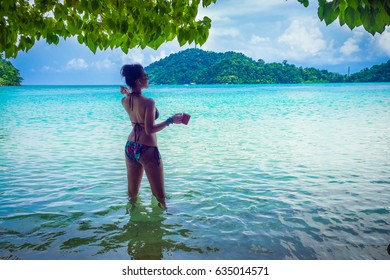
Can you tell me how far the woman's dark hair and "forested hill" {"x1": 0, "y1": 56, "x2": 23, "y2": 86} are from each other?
11785 cm

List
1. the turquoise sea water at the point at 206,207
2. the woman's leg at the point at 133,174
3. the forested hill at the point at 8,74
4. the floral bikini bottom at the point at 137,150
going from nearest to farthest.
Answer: the turquoise sea water at the point at 206,207, the floral bikini bottom at the point at 137,150, the woman's leg at the point at 133,174, the forested hill at the point at 8,74

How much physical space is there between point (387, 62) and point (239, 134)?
11321 centimetres

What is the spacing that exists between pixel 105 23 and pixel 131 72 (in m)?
0.71

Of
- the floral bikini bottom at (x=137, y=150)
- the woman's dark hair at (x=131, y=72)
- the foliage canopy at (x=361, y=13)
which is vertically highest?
the foliage canopy at (x=361, y=13)

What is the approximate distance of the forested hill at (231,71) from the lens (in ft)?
443

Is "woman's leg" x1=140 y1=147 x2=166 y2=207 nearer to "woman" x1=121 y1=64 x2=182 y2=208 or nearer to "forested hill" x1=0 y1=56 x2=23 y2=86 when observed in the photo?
"woman" x1=121 y1=64 x2=182 y2=208

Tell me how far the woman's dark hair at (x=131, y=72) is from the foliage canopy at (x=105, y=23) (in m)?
0.24

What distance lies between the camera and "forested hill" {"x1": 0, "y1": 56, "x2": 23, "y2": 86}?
389ft

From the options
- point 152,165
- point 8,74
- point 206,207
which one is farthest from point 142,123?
point 8,74

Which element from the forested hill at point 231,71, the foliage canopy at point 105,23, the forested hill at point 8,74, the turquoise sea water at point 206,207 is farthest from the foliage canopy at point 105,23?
the forested hill at point 231,71

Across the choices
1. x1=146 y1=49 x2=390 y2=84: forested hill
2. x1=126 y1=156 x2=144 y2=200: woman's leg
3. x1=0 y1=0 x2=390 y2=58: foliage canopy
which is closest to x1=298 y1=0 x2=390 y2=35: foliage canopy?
x1=0 y1=0 x2=390 y2=58: foliage canopy

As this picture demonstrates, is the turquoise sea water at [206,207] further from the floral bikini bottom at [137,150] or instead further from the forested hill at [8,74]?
the forested hill at [8,74]

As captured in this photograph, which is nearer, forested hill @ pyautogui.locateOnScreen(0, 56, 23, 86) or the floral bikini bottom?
the floral bikini bottom

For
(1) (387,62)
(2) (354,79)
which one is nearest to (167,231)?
(1) (387,62)
